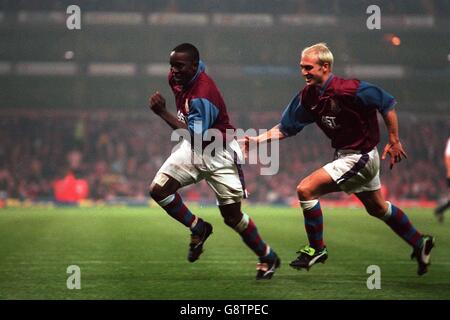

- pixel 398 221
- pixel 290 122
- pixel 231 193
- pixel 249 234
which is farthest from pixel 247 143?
pixel 398 221

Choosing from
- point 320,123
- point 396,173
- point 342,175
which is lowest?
point 396,173

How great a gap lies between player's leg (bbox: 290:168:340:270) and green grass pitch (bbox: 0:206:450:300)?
31cm

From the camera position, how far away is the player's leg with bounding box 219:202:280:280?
7516 millimetres

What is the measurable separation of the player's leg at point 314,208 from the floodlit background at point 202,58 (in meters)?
28.8

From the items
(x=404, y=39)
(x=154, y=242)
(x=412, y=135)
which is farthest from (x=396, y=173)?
(x=154, y=242)

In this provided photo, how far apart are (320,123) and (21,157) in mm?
29145

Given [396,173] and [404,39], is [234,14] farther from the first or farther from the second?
[396,173]

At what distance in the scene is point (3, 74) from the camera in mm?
37781

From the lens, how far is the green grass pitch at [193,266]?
668 centimetres

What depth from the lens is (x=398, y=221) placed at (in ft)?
24.5

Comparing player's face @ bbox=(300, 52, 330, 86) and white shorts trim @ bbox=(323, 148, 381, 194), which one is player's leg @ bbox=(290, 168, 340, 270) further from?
player's face @ bbox=(300, 52, 330, 86)

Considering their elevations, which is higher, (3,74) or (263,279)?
(3,74)

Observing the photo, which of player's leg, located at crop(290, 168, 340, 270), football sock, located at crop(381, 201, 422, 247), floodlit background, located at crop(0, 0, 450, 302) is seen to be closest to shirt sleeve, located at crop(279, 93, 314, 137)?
player's leg, located at crop(290, 168, 340, 270)

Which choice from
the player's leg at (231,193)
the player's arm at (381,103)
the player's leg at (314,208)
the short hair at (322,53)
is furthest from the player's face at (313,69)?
the player's leg at (231,193)
